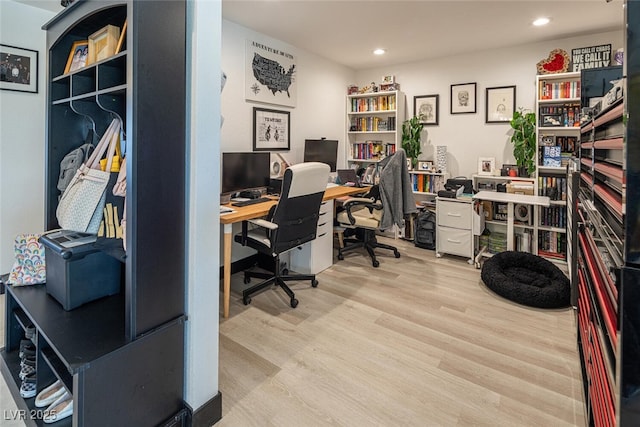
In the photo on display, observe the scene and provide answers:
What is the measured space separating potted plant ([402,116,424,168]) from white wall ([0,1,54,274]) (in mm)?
3933

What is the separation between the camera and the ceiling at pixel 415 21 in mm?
2857

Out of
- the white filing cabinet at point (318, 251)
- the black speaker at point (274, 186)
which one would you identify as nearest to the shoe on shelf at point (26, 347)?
the white filing cabinet at point (318, 251)

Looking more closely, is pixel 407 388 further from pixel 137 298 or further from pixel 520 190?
pixel 520 190

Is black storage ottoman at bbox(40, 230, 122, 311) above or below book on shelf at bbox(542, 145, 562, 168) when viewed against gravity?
below

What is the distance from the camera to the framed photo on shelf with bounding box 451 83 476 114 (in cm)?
428

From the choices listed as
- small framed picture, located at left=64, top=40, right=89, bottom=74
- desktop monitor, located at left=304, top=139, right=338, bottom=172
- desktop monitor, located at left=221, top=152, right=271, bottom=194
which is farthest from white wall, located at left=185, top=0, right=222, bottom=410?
desktop monitor, located at left=304, top=139, right=338, bottom=172

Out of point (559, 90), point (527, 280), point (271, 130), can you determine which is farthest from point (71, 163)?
point (559, 90)

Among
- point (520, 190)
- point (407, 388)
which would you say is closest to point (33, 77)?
point (407, 388)

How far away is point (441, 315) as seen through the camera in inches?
99.8

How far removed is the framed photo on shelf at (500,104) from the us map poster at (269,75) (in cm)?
242

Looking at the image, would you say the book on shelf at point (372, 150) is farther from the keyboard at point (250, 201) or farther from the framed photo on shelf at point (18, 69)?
the framed photo on shelf at point (18, 69)

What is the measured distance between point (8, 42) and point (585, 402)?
4.42m

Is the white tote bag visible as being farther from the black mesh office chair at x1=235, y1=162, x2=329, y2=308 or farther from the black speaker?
the black speaker

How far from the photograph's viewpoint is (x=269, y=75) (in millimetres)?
3703
